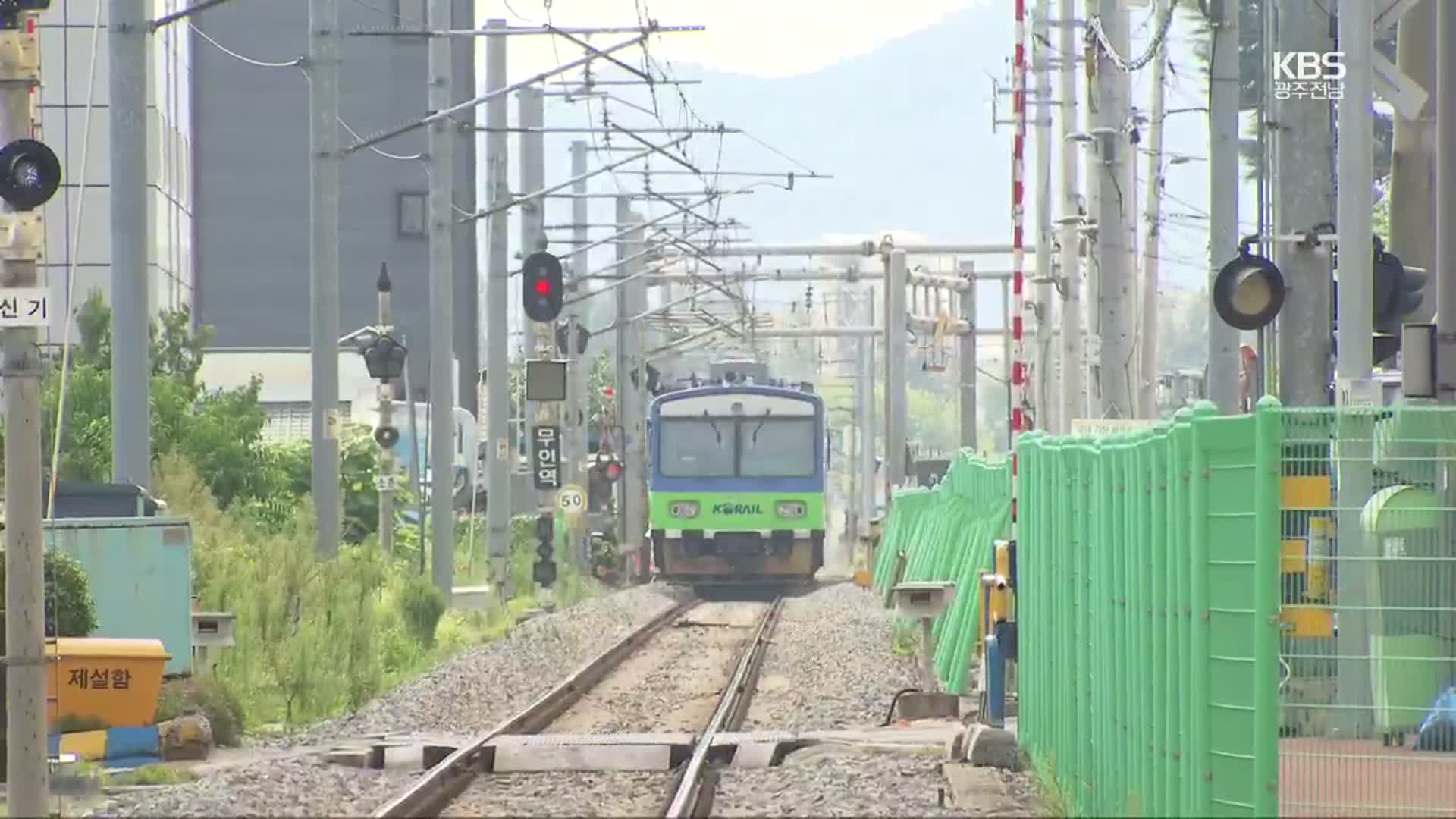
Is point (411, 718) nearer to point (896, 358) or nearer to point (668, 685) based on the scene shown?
point (668, 685)

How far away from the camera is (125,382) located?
18438mm

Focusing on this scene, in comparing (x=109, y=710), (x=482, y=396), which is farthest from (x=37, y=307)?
(x=482, y=396)

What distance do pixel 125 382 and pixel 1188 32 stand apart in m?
40.8

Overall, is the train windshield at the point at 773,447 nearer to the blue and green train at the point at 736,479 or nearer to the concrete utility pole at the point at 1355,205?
the blue and green train at the point at 736,479

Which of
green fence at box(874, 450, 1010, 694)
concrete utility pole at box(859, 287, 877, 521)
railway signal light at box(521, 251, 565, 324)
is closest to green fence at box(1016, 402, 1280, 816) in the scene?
green fence at box(874, 450, 1010, 694)

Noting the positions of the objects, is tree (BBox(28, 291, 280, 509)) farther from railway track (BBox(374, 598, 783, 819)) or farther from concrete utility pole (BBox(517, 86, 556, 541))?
concrete utility pole (BBox(517, 86, 556, 541))

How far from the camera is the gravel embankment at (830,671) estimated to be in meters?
18.5

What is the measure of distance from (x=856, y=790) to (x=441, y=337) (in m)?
16.3

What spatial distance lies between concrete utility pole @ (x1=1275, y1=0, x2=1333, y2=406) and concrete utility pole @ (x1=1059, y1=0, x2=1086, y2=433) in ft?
28.4

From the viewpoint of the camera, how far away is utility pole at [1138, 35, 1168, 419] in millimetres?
26906

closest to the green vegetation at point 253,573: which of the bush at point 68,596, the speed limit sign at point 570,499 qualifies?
the bush at point 68,596

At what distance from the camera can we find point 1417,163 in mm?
17891

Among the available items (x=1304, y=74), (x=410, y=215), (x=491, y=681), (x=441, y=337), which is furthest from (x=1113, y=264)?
(x=410, y=215)

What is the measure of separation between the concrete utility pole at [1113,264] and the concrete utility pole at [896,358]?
2259 cm
